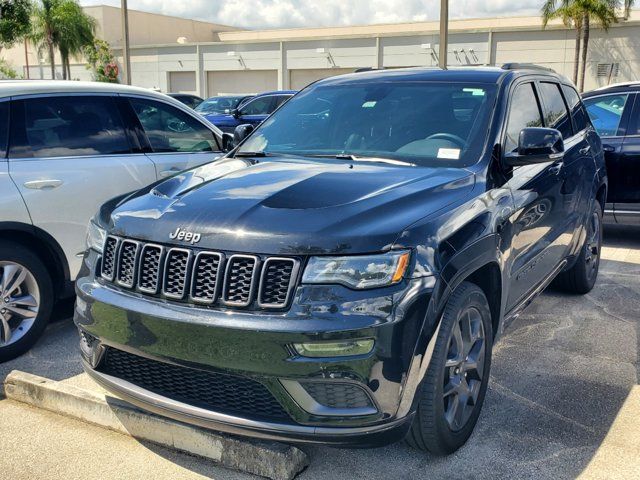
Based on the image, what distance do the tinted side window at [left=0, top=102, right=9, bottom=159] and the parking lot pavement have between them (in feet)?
4.40

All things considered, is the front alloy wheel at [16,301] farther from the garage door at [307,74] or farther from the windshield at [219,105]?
the garage door at [307,74]

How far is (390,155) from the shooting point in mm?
3938

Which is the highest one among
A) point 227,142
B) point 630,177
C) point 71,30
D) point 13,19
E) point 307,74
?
point 71,30

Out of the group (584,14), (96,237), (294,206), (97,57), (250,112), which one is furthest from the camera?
(97,57)

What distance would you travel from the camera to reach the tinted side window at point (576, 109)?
5.55m

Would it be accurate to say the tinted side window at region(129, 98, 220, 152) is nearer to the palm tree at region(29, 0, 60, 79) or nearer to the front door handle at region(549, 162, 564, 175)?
the front door handle at region(549, 162, 564, 175)

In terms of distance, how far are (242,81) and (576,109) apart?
4360 centimetres

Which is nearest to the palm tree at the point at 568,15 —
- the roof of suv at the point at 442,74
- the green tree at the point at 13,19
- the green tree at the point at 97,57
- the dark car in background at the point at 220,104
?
the dark car in background at the point at 220,104

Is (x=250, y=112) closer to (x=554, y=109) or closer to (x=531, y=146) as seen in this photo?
(x=554, y=109)

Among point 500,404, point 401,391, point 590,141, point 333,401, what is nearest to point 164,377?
point 333,401

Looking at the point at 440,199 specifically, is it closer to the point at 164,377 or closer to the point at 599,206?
the point at 164,377

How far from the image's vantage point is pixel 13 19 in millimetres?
29203

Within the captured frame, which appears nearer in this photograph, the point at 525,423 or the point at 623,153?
the point at 525,423

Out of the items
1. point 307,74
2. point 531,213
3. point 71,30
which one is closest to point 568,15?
point 307,74
